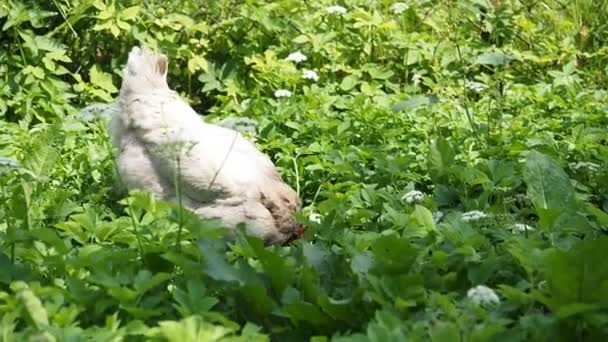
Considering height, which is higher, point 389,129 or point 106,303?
point 106,303

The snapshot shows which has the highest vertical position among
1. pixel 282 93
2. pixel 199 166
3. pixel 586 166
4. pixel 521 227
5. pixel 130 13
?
pixel 521 227

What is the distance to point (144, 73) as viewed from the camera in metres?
5.41

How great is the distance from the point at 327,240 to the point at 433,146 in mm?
1482

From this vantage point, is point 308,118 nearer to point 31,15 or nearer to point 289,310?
point 31,15

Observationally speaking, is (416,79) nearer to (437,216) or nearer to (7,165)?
(437,216)

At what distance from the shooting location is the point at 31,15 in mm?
6750

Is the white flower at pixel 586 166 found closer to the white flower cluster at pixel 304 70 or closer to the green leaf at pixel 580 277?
the green leaf at pixel 580 277

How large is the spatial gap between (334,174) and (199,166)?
91cm

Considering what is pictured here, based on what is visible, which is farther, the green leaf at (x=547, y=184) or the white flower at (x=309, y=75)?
the white flower at (x=309, y=75)

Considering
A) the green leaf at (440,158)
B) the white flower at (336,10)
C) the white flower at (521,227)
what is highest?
the white flower at (521,227)

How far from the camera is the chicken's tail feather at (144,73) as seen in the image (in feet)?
17.5

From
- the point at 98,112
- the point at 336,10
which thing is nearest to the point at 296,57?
the point at 336,10

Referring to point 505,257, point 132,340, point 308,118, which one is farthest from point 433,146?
point 132,340

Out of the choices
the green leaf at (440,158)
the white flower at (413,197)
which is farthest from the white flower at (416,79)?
the white flower at (413,197)
